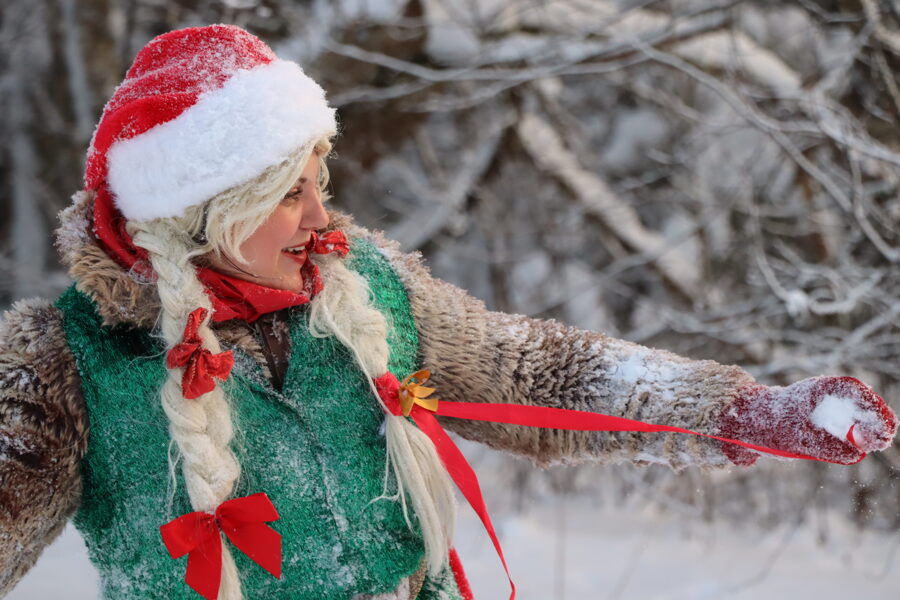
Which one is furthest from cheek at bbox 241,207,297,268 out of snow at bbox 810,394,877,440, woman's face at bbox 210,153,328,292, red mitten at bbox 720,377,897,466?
snow at bbox 810,394,877,440

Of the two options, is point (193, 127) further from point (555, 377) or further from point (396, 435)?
point (555, 377)

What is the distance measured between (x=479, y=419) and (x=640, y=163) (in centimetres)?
469

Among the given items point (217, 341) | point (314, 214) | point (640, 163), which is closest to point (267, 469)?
point (217, 341)

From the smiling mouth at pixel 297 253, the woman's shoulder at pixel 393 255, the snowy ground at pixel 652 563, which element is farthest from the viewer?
the snowy ground at pixel 652 563

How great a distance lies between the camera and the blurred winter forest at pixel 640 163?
340cm

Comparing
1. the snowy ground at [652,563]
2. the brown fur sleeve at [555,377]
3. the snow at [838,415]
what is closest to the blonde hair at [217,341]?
the brown fur sleeve at [555,377]

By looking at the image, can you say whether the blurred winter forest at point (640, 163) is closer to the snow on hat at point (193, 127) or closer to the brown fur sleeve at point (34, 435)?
the snow on hat at point (193, 127)

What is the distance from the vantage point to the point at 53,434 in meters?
1.42

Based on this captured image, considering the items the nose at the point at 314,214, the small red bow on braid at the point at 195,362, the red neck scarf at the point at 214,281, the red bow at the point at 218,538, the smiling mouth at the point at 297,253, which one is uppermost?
the nose at the point at 314,214

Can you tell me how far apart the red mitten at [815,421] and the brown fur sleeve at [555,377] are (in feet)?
0.18

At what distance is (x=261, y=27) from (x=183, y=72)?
11.2 feet

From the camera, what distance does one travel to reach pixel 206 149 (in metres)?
1.47

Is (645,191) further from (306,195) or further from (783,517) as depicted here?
(306,195)

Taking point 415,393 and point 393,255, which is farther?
point 393,255
